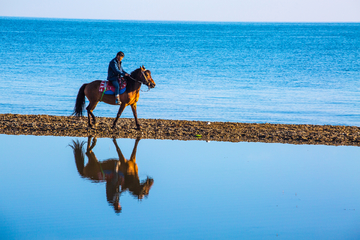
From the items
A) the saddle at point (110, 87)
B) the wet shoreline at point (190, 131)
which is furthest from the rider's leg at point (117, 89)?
the wet shoreline at point (190, 131)

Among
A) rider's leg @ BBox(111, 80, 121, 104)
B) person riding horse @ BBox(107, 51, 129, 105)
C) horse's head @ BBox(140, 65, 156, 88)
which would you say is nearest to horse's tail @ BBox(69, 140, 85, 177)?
rider's leg @ BBox(111, 80, 121, 104)

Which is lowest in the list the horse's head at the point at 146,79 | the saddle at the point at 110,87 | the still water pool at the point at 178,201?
the still water pool at the point at 178,201

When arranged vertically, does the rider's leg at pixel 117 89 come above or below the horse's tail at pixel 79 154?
above

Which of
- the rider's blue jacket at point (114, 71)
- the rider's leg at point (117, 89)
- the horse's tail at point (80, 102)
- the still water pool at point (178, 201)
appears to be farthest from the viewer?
the horse's tail at point (80, 102)

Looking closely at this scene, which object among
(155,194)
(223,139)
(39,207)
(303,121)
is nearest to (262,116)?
(303,121)

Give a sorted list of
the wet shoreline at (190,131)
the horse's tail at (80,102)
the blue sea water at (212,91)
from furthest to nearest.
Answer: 1. the blue sea water at (212,91)
2. the horse's tail at (80,102)
3. the wet shoreline at (190,131)

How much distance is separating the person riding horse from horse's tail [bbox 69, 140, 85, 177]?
2.01m

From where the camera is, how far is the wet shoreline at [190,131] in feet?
40.1

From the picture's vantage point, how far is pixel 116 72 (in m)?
12.4

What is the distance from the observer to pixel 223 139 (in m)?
12.1

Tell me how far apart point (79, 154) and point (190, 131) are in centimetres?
375

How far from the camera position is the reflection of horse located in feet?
25.2

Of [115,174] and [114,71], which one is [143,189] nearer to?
[115,174]

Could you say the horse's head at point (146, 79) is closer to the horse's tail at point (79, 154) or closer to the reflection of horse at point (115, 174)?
the horse's tail at point (79, 154)
